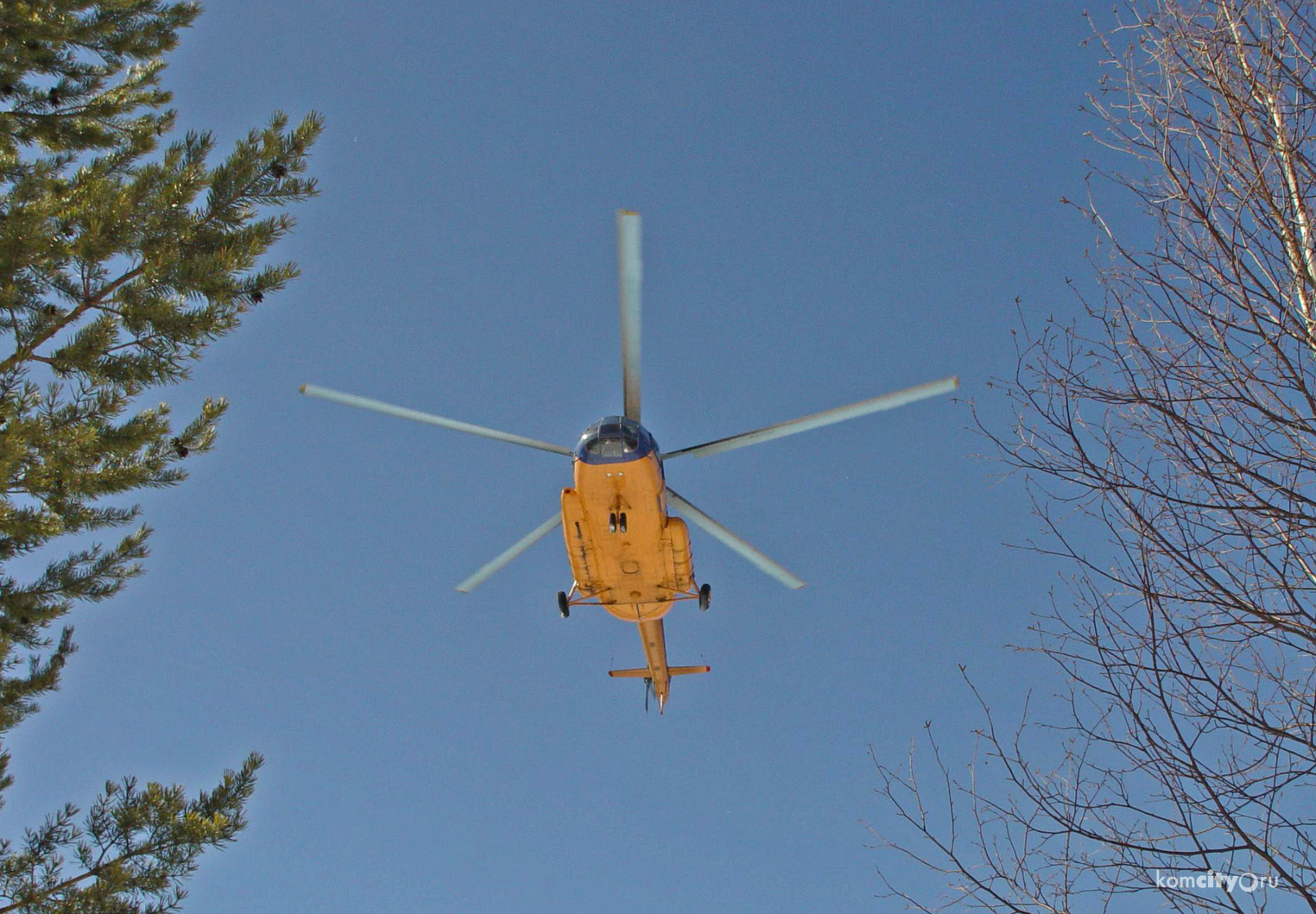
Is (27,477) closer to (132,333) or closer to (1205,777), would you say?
(132,333)

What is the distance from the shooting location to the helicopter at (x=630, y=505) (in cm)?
835

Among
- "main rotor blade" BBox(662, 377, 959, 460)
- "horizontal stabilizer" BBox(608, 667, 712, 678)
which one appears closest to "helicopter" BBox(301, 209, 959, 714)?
"main rotor blade" BBox(662, 377, 959, 460)

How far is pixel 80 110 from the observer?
8828 mm

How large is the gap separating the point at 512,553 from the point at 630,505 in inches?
66.8

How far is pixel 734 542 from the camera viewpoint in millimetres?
9891

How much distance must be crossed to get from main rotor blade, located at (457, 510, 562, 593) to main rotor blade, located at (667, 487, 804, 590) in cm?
147

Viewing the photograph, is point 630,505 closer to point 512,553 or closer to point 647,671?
point 512,553

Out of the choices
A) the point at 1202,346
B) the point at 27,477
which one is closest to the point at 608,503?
the point at 27,477

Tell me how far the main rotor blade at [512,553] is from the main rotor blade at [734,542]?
1.47 m

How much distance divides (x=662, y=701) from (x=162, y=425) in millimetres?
9243

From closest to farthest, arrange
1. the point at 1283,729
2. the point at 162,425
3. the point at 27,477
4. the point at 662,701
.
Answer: the point at 1283,729
the point at 27,477
the point at 162,425
the point at 662,701

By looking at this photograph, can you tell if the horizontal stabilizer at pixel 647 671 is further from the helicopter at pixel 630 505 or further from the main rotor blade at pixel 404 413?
the main rotor blade at pixel 404 413

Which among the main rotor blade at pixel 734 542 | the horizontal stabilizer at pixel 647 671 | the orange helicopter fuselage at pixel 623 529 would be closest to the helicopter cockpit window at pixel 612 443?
the orange helicopter fuselage at pixel 623 529

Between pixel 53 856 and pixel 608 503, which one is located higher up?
pixel 608 503
